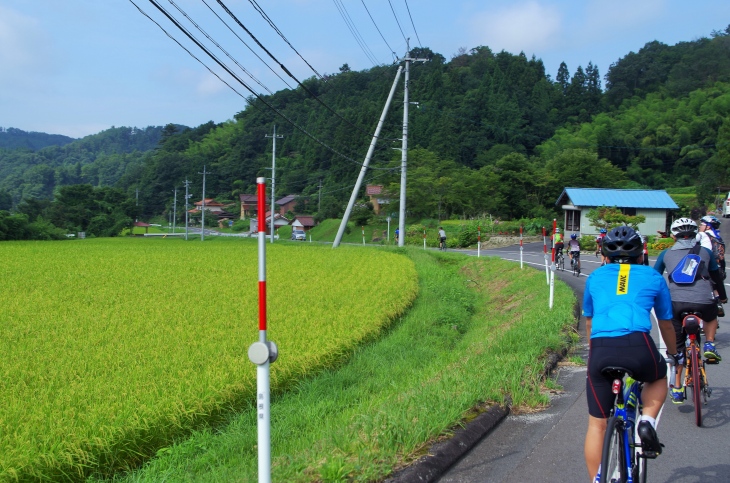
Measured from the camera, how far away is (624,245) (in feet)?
11.2

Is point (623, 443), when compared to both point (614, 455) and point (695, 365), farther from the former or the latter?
point (695, 365)

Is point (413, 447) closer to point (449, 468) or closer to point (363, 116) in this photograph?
point (449, 468)

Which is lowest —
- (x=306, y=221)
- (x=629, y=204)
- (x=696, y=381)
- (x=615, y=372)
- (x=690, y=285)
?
(x=696, y=381)

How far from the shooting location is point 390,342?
381 inches

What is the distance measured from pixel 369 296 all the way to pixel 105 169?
113806 millimetres

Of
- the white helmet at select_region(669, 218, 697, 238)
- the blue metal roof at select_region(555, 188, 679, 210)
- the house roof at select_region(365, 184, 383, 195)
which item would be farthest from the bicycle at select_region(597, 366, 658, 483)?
the house roof at select_region(365, 184, 383, 195)

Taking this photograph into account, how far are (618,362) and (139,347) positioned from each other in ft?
19.0

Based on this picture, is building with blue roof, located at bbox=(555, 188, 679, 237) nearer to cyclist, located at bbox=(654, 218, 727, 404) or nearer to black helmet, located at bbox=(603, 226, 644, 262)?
cyclist, located at bbox=(654, 218, 727, 404)

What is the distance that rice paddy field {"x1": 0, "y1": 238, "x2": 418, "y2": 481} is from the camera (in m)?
4.56

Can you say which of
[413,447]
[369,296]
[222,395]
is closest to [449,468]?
[413,447]

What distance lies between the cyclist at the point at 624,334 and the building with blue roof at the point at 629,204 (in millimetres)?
36922

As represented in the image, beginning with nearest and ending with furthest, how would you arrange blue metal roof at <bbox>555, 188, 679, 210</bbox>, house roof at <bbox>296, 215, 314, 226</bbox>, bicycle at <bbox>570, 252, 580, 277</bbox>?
bicycle at <bbox>570, 252, 580, 277</bbox>
blue metal roof at <bbox>555, 188, 679, 210</bbox>
house roof at <bbox>296, 215, 314, 226</bbox>

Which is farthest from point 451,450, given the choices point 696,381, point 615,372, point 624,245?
point 696,381

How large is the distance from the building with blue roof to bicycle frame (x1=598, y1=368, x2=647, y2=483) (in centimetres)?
3711
